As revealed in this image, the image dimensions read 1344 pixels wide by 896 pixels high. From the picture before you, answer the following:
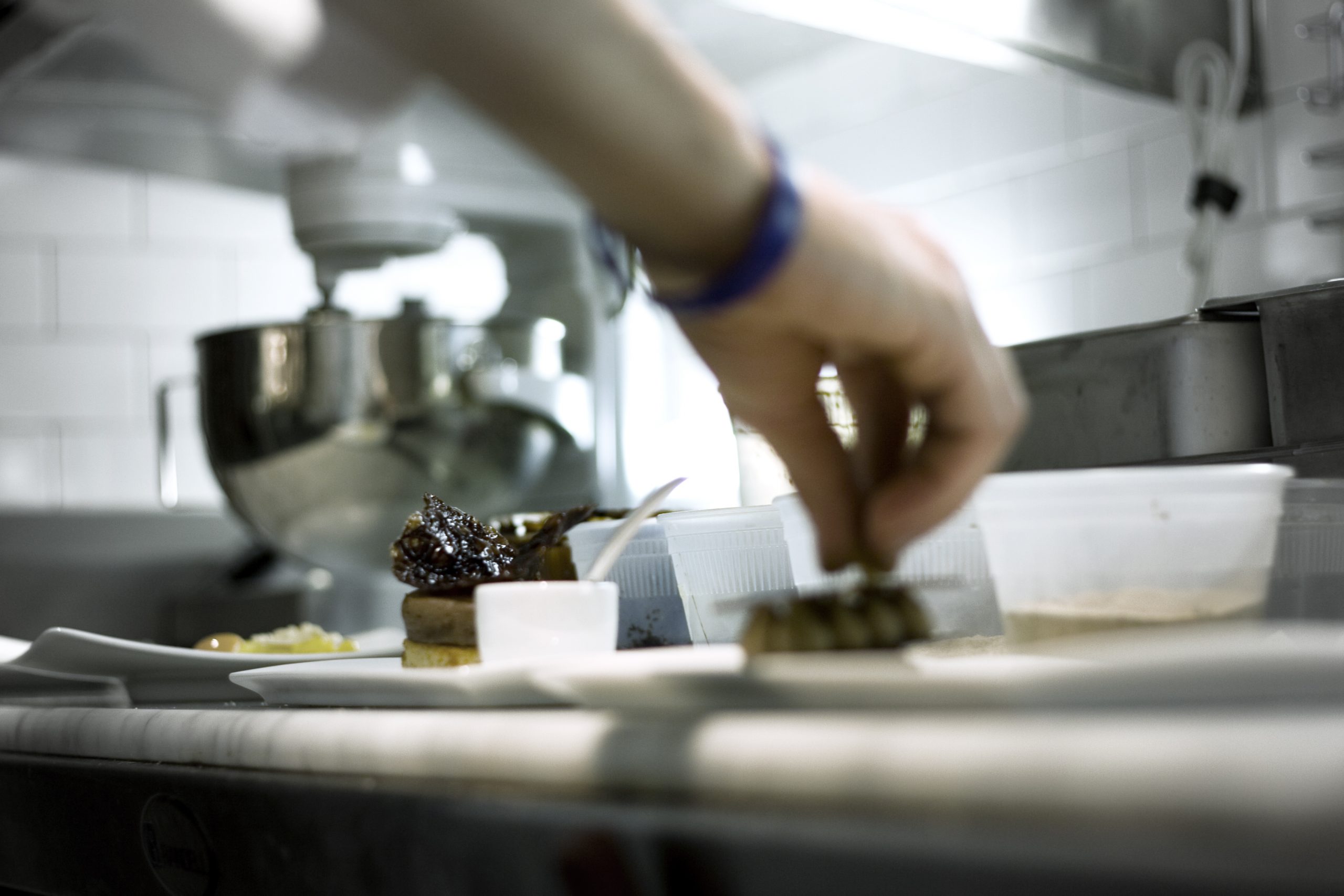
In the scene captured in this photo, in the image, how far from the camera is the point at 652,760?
0.99 ft

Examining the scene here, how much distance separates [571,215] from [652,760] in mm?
1812

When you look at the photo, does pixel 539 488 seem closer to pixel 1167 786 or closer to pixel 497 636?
pixel 497 636

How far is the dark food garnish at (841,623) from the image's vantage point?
0.34m

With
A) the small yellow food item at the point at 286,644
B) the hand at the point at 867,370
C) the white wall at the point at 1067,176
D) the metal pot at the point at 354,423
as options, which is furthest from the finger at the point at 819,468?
the white wall at the point at 1067,176

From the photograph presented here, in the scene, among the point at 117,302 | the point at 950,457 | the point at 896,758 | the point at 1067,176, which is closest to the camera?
the point at 896,758

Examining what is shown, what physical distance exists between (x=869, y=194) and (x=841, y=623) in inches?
68.3

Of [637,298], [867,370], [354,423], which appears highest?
[637,298]

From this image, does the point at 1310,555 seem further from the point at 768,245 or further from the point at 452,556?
the point at 452,556

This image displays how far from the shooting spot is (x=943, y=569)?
1.72ft

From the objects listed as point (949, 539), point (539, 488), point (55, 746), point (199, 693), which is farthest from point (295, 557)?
point (949, 539)

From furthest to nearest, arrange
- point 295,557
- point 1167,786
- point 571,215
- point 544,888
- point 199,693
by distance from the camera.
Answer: point 571,215 < point 295,557 < point 199,693 < point 544,888 < point 1167,786

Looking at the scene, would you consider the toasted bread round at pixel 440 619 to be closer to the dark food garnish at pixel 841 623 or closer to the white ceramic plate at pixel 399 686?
the white ceramic plate at pixel 399 686

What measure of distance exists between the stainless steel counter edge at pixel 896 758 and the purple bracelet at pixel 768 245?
0.10 metres

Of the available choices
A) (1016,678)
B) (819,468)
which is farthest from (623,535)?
(1016,678)
